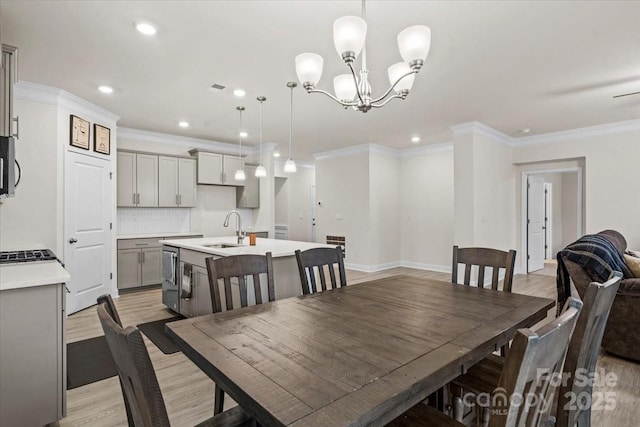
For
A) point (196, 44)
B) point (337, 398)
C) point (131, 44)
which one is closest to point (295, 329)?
point (337, 398)

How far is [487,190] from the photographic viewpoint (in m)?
5.61

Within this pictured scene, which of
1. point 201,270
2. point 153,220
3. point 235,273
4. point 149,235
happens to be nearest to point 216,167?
point 153,220

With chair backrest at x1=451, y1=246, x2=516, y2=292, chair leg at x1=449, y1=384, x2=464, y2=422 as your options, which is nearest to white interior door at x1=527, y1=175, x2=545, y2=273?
chair backrest at x1=451, y1=246, x2=516, y2=292

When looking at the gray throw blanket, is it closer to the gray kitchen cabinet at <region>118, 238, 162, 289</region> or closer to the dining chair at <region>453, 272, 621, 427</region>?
the dining chair at <region>453, 272, 621, 427</region>

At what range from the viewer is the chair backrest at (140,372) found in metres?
0.70

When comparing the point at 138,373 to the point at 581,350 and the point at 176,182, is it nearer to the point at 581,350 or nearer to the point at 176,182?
the point at 581,350

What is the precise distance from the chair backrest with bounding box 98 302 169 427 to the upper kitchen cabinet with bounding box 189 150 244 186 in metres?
5.47

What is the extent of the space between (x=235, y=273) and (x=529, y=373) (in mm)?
1523

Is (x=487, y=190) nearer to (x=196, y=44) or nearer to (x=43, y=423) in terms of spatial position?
(x=196, y=44)

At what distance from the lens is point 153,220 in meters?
5.79

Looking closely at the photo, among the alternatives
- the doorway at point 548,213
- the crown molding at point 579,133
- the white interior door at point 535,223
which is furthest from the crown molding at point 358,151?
the white interior door at point 535,223

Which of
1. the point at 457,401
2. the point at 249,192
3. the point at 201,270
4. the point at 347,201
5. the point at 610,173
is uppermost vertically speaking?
the point at 610,173

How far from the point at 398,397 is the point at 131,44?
320 cm

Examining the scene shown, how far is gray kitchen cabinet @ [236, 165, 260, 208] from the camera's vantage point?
21.5 ft
